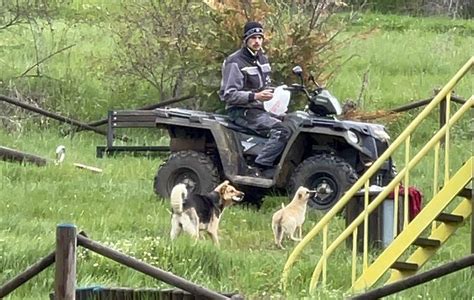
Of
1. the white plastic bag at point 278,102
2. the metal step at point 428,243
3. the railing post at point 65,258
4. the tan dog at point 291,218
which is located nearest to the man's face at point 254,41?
the white plastic bag at point 278,102

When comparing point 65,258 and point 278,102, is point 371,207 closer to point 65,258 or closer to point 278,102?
point 65,258

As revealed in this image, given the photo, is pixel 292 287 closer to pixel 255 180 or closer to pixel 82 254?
pixel 82 254

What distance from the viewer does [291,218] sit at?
A: 10.7m

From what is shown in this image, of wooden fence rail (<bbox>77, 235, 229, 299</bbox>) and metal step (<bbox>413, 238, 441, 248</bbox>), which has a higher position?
wooden fence rail (<bbox>77, 235, 229, 299</bbox>)

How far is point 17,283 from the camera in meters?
6.30

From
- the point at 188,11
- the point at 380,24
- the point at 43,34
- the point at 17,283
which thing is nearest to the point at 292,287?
the point at 17,283

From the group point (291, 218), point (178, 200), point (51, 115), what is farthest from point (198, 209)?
point (51, 115)

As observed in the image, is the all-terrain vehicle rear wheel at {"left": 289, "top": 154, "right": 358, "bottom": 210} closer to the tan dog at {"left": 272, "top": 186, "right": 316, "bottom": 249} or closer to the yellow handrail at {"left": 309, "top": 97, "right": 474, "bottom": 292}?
the tan dog at {"left": 272, "top": 186, "right": 316, "bottom": 249}

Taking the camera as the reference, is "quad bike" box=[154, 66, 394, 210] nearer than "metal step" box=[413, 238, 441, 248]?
No

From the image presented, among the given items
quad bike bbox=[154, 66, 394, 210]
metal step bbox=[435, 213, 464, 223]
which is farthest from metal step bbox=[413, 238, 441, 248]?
quad bike bbox=[154, 66, 394, 210]

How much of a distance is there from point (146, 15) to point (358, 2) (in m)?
12.9

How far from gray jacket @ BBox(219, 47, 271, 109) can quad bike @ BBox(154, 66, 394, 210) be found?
334 mm

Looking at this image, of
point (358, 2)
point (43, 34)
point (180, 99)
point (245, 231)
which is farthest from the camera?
point (358, 2)

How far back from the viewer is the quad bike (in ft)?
39.8
